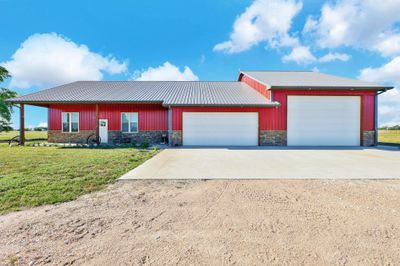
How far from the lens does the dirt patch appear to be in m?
2.33

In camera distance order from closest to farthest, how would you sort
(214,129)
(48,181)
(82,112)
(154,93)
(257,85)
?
(48,181)
(214,129)
(82,112)
(154,93)
(257,85)

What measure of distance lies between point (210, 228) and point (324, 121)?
13811 millimetres

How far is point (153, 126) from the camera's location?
15.5 metres

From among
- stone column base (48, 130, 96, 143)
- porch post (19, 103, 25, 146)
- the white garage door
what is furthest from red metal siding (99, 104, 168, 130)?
the white garage door

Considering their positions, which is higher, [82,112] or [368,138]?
[82,112]

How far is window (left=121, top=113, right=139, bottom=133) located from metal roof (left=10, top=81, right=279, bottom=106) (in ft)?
4.86

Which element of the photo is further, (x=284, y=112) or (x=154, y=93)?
(x=154, y=93)

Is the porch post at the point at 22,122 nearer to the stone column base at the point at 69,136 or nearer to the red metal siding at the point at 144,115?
the stone column base at the point at 69,136

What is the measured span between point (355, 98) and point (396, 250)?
1456 cm

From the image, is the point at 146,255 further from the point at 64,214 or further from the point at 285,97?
Result: the point at 285,97

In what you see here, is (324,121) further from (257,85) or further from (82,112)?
(82,112)

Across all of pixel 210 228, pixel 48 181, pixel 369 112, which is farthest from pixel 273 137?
pixel 48 181

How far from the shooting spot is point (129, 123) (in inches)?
613

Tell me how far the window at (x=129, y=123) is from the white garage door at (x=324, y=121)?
36.9 feet
